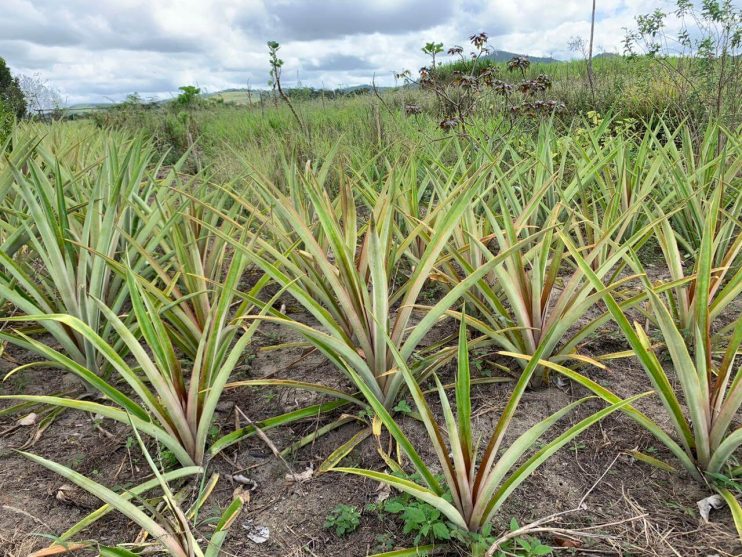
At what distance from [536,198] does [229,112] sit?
777 cm

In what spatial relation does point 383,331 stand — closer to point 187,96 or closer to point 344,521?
point 344,521

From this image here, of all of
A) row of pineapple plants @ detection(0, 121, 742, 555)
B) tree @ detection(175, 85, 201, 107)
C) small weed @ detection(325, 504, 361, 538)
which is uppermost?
tree @ detection(175, 85, 201, 107)

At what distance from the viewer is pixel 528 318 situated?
4.81 ft

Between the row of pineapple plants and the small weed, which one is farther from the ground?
the row of pineapple plants

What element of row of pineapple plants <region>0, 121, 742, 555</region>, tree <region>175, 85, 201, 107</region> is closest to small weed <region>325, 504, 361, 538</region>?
row of pineapple plants <region>0, 121, 742, 555</region>

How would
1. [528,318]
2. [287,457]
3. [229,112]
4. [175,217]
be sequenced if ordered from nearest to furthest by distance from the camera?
1. [287,457]
2. [528,318]
3. [175,217]
4. [229,112]

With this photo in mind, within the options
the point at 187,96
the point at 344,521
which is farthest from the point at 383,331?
the point at 187,96

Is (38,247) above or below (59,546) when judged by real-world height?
above

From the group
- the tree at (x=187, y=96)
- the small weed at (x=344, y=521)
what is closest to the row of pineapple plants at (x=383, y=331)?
the small weed at (x=344, y=521)

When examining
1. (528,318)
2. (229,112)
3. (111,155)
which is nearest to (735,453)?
(528,318)

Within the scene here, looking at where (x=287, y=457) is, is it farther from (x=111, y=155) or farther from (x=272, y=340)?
(x=111, y=155)

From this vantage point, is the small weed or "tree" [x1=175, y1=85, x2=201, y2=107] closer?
the small weed

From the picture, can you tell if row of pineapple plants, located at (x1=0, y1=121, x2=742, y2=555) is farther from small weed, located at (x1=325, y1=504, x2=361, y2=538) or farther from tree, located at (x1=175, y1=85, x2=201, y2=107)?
tree, located at (x1=175, y1=85, x2=201, y2=107)

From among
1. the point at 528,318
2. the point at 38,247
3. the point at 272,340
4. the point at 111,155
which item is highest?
the point at 111,155
